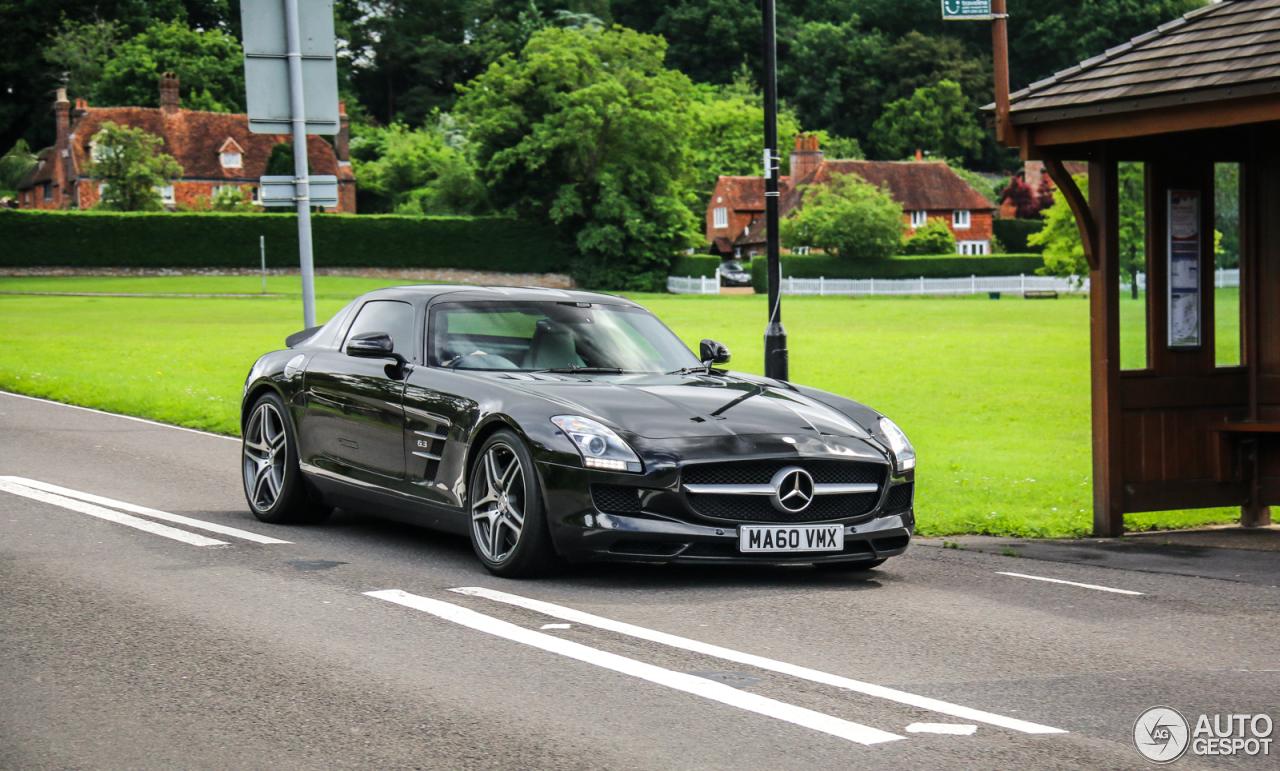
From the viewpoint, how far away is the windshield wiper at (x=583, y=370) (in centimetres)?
809

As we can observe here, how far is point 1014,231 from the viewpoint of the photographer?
320 ft

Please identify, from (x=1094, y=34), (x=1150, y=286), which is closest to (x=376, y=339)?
(x=1150, y=286)

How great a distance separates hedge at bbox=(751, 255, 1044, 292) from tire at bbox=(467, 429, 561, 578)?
63843 millimetres

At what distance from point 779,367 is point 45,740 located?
34.2 ft

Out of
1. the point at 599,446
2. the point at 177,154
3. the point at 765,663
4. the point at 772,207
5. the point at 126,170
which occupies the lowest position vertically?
the point at 765,663

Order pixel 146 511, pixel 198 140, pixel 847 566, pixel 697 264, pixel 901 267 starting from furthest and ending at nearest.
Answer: pixel 198 140 → pixel 901 267 → pixel 697 264 → pixel 146 511 → pixel 847 566

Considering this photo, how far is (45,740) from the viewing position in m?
4.55

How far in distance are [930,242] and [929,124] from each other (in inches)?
1207

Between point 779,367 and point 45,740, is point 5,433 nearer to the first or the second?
point 779,367

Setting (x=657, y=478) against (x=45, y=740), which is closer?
(x=45, y=740)

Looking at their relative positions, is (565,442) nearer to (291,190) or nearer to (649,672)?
(649,672)

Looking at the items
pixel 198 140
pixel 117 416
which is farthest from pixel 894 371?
pixel 198 140

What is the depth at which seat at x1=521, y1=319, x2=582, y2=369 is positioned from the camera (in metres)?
8.20

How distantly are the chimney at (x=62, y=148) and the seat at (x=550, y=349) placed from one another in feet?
274
